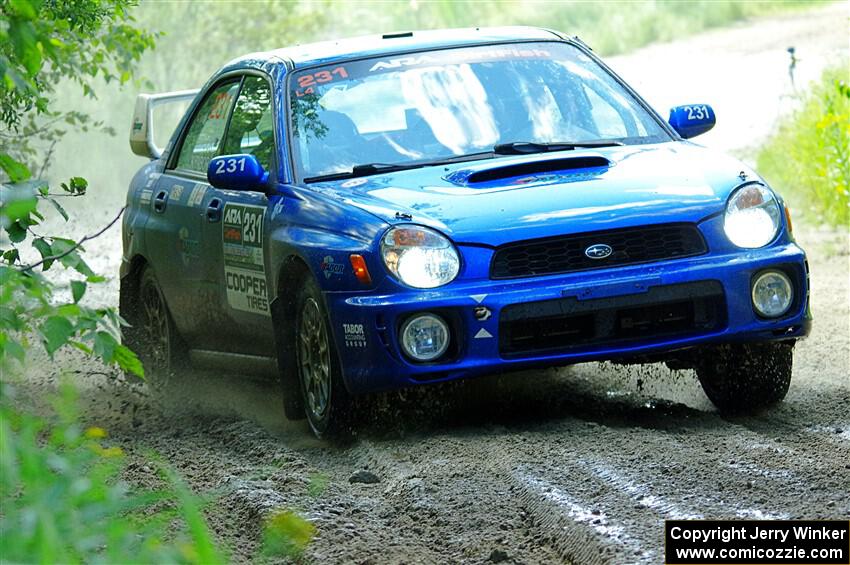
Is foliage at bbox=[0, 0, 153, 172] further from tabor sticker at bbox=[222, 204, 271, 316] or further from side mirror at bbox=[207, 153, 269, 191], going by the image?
tabor sticker at bbox=[222, 204, 271, 316]

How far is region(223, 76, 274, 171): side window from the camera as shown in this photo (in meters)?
7.83

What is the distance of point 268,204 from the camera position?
7.49m

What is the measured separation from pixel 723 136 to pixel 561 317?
52.1 feet

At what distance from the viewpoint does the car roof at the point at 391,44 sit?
26.1 feet

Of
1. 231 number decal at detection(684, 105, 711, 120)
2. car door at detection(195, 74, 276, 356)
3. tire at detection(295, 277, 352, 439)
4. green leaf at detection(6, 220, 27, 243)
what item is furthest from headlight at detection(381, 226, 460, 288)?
231 number decal at detection(684, 105, 711, 120)

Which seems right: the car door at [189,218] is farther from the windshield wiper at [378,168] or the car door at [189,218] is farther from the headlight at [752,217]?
the headlight at [752,217]

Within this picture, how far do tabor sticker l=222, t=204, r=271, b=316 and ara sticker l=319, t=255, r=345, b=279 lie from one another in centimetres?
73

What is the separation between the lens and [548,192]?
6793mm

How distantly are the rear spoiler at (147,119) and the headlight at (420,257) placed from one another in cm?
318

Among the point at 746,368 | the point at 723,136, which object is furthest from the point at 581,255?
the point at 723,136

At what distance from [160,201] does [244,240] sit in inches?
51.3

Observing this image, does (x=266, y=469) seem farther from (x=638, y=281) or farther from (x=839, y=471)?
(x=839, y=471)

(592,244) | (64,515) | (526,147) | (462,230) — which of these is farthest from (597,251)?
(64,515)

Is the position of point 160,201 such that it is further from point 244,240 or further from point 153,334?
point 244,240
